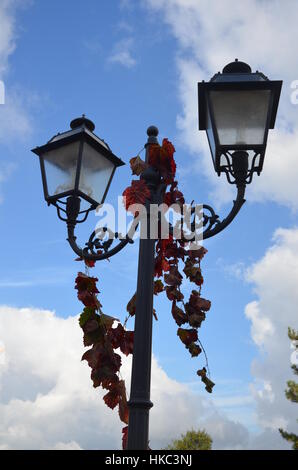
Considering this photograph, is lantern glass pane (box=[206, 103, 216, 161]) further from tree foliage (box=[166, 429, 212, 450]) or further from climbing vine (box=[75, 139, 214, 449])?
tree foliage (box=[166, 429, 212, 450])

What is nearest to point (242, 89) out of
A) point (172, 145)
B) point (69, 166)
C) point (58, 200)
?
point (172, 145)

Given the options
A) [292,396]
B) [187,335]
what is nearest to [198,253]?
[187,335]

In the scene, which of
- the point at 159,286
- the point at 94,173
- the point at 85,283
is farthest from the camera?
the point at 94,173

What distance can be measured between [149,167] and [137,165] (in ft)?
0.72

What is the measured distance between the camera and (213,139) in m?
3.47

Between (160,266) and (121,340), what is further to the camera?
(160,266)

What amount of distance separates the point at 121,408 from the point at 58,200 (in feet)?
5.67

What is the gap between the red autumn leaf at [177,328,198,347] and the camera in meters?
3.45

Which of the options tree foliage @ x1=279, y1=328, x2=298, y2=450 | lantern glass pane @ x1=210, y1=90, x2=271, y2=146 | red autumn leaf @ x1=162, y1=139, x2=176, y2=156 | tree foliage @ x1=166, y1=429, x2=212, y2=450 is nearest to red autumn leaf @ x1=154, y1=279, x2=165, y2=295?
red autumn leaf @ x1=162, y1=139, x2=176, y2=156

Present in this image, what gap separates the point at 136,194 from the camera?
3.57m

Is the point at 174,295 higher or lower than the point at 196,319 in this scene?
higher

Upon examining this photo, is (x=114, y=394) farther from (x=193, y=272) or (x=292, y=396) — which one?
(x=292, y=396)
